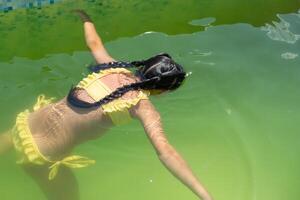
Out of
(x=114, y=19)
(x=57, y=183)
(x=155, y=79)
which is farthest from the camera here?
(x=114, y=19)

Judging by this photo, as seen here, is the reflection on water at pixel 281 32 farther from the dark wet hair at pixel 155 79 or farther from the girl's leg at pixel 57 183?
the girl's leg at pixel 57 183

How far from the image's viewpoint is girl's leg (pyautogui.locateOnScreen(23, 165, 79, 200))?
2.63m

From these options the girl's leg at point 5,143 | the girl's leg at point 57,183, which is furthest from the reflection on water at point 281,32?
the girl's leg at point 5,143

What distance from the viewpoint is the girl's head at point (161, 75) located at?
2439mm

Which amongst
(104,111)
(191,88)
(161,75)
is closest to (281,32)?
(191,88)

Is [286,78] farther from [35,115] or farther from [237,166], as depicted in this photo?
[35,115]

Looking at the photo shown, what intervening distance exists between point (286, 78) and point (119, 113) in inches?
74.0

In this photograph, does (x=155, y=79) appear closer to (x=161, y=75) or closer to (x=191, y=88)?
(x=161, y=75)

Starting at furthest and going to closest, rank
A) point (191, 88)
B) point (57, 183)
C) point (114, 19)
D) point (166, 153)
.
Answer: point (114, 19) < point (191, 88) < point (57, 183) < point (166, 153)

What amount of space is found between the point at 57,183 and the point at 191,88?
57.0 inches

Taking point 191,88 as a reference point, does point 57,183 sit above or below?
above

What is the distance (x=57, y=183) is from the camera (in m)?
2.66

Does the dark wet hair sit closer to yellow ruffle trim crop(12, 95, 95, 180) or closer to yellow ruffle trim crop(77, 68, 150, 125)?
yellow ruffle trim crop(77, 68, 150, 125)

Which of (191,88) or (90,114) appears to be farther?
(191,88)
